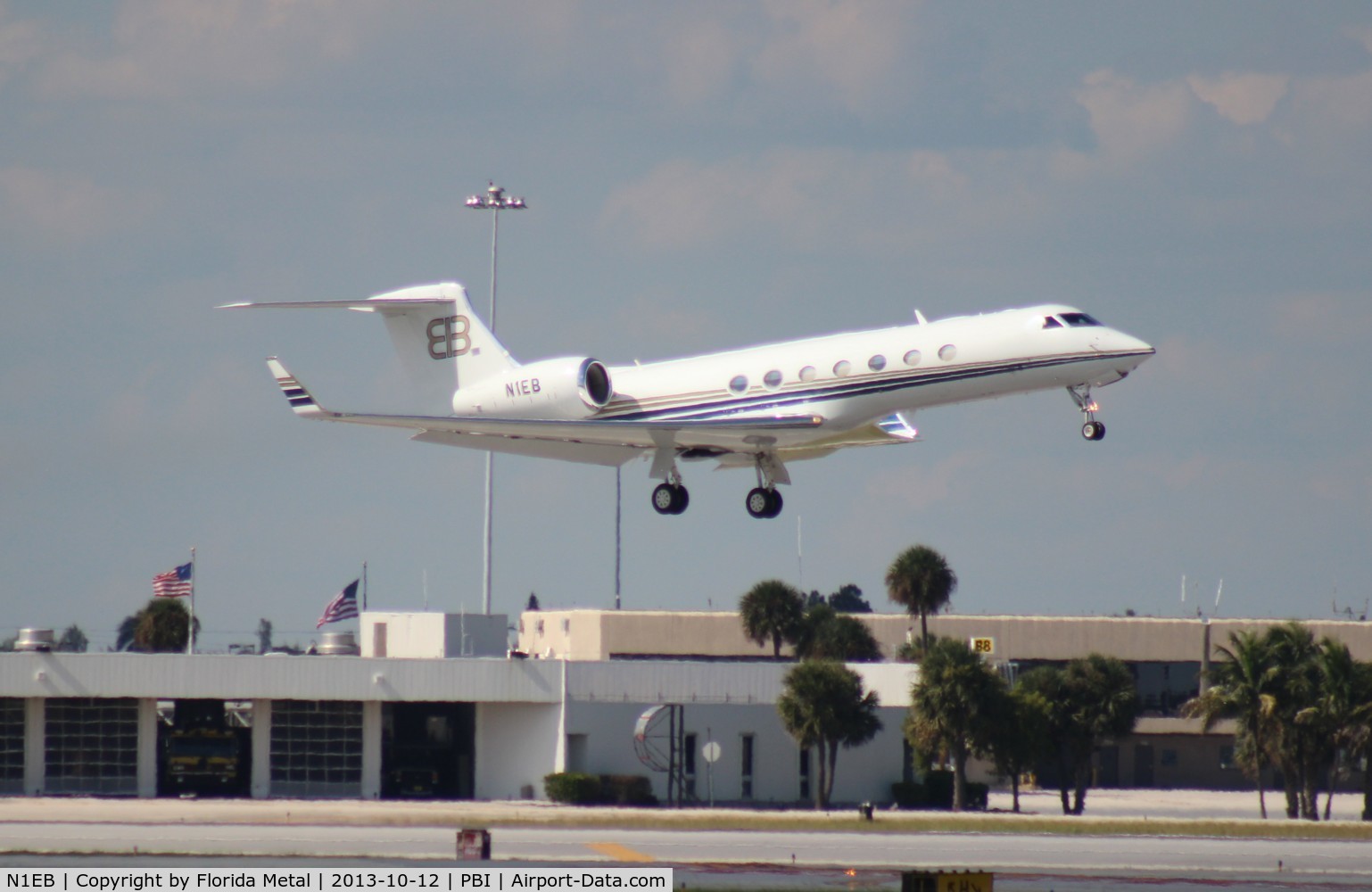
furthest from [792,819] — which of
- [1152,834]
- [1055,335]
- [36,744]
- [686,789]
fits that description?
[36,744]

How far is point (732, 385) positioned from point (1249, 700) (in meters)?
35.7

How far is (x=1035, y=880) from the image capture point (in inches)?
Result: 1431

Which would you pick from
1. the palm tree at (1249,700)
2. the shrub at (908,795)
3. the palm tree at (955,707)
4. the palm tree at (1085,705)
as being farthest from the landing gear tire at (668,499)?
the palm tree at (1085,705)

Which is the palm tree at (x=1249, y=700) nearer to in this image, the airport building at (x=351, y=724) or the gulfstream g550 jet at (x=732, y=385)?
the airport building at (x=351, y=724)

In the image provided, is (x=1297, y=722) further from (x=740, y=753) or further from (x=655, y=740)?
(x=655, y=740)

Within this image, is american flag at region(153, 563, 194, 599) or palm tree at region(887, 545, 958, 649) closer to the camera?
american flag at region(153, 563, 194, 599)

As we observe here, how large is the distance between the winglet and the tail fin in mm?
4417

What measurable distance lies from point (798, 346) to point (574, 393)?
6.04 meters

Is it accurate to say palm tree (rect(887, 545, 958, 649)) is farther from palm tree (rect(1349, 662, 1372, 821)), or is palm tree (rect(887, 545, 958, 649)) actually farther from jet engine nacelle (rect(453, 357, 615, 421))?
jet engine nacelle (rect(453, 357, 615, 421))

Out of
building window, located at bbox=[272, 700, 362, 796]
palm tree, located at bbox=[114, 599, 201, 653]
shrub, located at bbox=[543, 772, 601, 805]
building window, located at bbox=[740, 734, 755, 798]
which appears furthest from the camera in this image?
palm tree, located at bbox=[114, 599, 201, 653]

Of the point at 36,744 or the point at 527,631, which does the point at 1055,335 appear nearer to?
the point at 36,744

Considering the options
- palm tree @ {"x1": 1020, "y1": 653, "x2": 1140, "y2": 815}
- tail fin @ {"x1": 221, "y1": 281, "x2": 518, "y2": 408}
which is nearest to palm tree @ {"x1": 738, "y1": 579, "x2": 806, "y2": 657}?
palm tree @ {"x1": 1020, "y1": 653, "x2": 1140, "y2": 815}

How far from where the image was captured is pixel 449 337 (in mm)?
49344

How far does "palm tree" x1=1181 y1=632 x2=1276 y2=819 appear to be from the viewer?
69.5 metres
